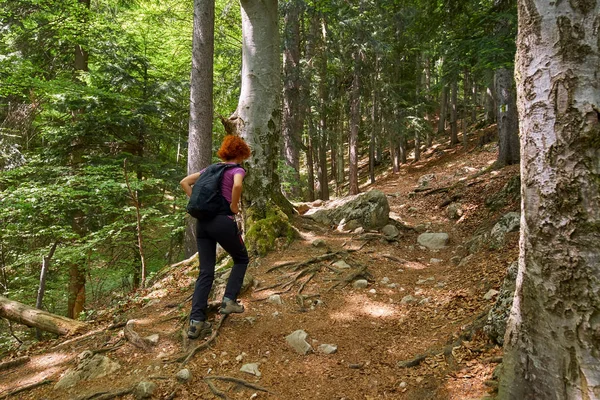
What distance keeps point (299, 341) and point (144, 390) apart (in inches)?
57.7

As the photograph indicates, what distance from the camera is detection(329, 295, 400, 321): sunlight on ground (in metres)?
4.07

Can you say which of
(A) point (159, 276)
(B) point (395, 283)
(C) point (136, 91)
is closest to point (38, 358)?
(A) point (159, 276)

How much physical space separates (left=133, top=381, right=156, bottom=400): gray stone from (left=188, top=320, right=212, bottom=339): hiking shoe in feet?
2.20

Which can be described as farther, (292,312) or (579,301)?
(292,312)

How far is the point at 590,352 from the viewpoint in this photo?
181 cm

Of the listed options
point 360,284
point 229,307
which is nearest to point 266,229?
point 360,284

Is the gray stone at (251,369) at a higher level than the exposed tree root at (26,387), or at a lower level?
higher

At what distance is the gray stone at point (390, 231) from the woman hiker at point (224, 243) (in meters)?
3.85

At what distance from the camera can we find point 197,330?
353 cm

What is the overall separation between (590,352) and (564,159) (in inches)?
41.5

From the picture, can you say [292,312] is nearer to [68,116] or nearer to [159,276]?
[159,276]

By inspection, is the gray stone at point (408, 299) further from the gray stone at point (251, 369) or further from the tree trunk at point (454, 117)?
the tree trunk at point (454, 117)

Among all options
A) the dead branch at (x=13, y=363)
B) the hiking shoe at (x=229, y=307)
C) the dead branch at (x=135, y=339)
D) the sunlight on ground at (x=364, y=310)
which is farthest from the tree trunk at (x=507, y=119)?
the dead branch at (x=13, y=363)

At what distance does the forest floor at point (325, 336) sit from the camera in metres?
2.82
